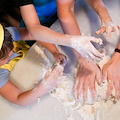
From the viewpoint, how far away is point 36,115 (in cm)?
86

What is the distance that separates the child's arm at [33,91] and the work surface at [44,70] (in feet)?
0.10

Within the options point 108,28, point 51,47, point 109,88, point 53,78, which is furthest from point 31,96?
point 108,28

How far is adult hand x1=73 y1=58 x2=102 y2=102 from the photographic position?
0.85 metres

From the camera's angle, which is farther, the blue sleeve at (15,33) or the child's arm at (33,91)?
the blue sleeve at (15,33)

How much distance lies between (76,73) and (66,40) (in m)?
0.24

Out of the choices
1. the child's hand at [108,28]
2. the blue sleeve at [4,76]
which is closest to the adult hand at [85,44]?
the child's hand at [108,28]

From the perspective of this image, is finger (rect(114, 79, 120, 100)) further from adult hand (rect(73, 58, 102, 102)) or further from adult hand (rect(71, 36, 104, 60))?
adult hand (rect(71, 36, 104, 60))

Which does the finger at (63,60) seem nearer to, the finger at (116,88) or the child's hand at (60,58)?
the child's hand at (60,58)

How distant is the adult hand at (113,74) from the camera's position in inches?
33.0

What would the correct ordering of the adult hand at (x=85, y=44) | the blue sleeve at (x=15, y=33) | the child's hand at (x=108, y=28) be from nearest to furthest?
the adult hand at (x=85, y=44), the child's hand at (x=108, y=28), the blue sleeve at (x=15, y=33)

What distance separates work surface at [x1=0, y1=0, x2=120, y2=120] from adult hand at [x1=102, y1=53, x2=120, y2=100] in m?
0.05

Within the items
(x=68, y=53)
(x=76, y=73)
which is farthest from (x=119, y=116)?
(x=68, y=53)

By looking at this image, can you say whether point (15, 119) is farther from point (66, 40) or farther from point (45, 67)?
point (66, 40)

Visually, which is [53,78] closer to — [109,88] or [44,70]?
[44,70]
